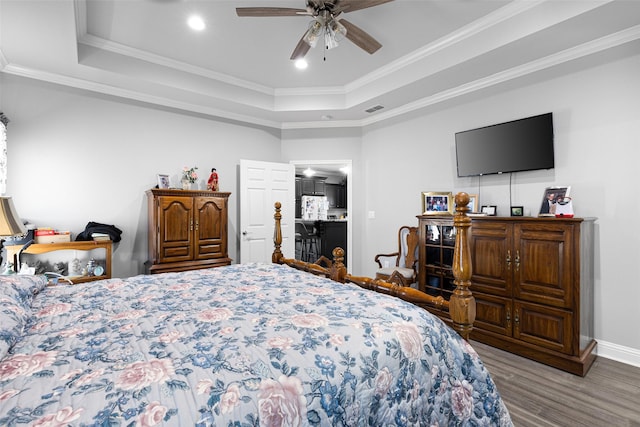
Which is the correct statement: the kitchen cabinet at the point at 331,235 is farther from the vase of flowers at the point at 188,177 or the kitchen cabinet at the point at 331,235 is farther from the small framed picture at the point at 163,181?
the small framed picture at the point at 163,181

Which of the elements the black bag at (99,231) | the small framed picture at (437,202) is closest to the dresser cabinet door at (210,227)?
the black bag at (99,231)

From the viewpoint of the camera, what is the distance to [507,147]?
322 cm

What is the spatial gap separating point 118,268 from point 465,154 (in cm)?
422

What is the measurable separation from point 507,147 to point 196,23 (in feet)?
10.5

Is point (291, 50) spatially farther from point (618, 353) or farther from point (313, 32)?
point (618, 353)

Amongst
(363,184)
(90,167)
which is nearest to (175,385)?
(90,167)

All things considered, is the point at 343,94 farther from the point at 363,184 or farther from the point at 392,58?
the point at 363,184

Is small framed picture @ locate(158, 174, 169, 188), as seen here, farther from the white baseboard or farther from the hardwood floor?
the white baseboard

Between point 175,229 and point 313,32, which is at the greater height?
point 313,32

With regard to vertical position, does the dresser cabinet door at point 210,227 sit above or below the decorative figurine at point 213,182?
below

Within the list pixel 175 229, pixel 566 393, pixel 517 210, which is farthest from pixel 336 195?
pixel 566 393

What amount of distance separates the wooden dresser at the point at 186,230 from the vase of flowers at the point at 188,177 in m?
0.23

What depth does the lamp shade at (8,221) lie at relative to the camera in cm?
178

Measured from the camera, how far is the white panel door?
4.47 metres
